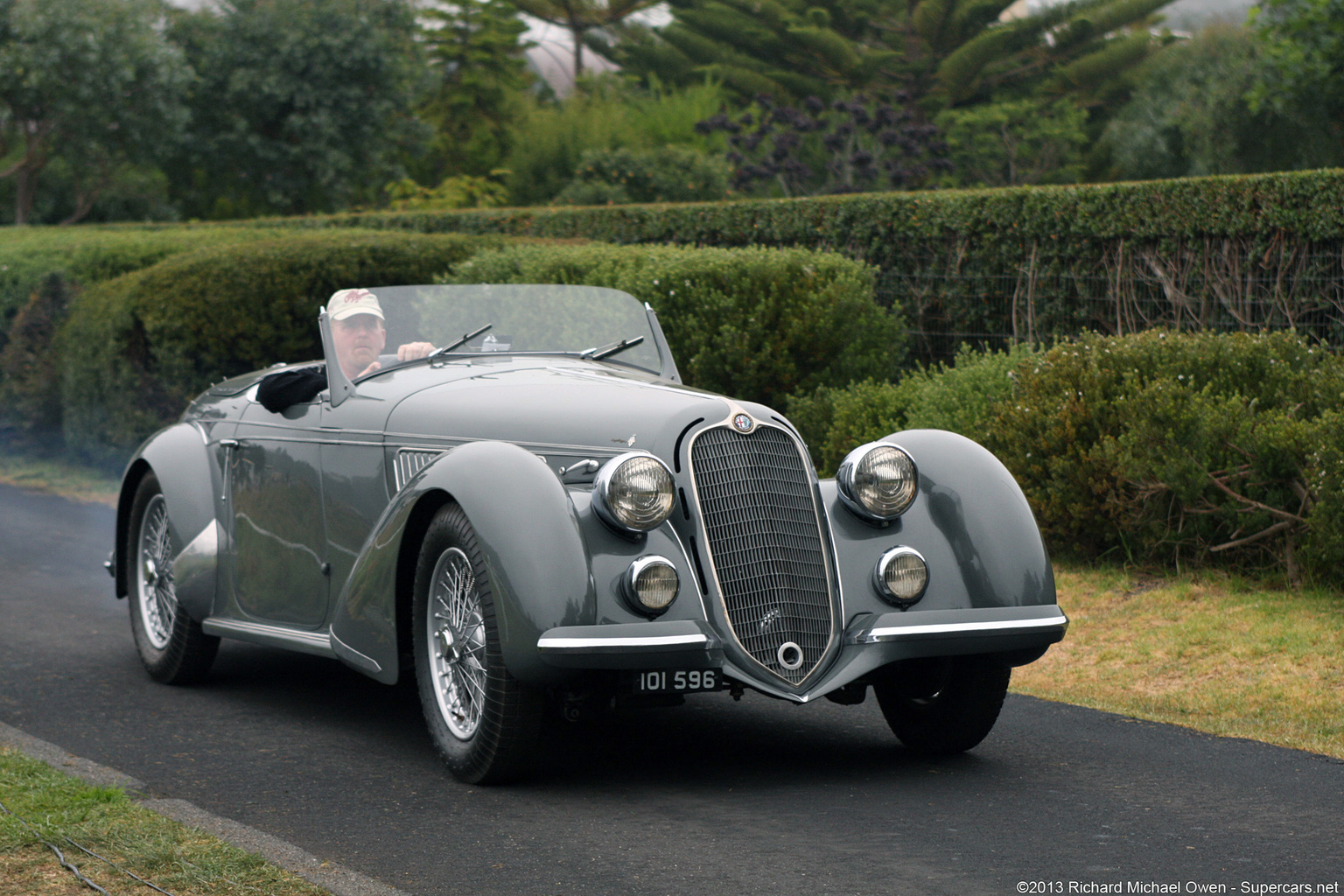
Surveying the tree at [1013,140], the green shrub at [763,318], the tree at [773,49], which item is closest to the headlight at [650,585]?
the green shrub at [763,318]

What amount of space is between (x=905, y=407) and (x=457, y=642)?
21.8 feet

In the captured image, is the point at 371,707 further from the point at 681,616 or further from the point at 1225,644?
the point at 1225,644

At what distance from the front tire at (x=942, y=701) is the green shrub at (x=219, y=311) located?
31.2 ft

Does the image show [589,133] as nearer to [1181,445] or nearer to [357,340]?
[1181,445]

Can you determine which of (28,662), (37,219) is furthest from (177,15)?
(28,662)

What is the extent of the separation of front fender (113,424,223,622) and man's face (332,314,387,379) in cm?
101

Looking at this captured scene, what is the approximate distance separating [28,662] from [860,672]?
4414 mm

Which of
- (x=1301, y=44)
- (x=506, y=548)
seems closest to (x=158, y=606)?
(x=506, y=548)

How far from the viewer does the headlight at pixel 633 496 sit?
4852mm

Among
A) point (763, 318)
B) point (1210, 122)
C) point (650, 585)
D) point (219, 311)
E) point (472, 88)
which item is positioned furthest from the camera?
point (472, 88)

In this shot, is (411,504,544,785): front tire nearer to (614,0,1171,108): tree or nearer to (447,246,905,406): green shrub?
(447,246,905,406): green shrub

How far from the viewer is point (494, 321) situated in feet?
21.6

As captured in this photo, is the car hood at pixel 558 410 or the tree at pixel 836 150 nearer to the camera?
the car hood at pixel 558 410

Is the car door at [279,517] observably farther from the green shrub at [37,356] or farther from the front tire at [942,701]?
the green shrub at [37,356]
